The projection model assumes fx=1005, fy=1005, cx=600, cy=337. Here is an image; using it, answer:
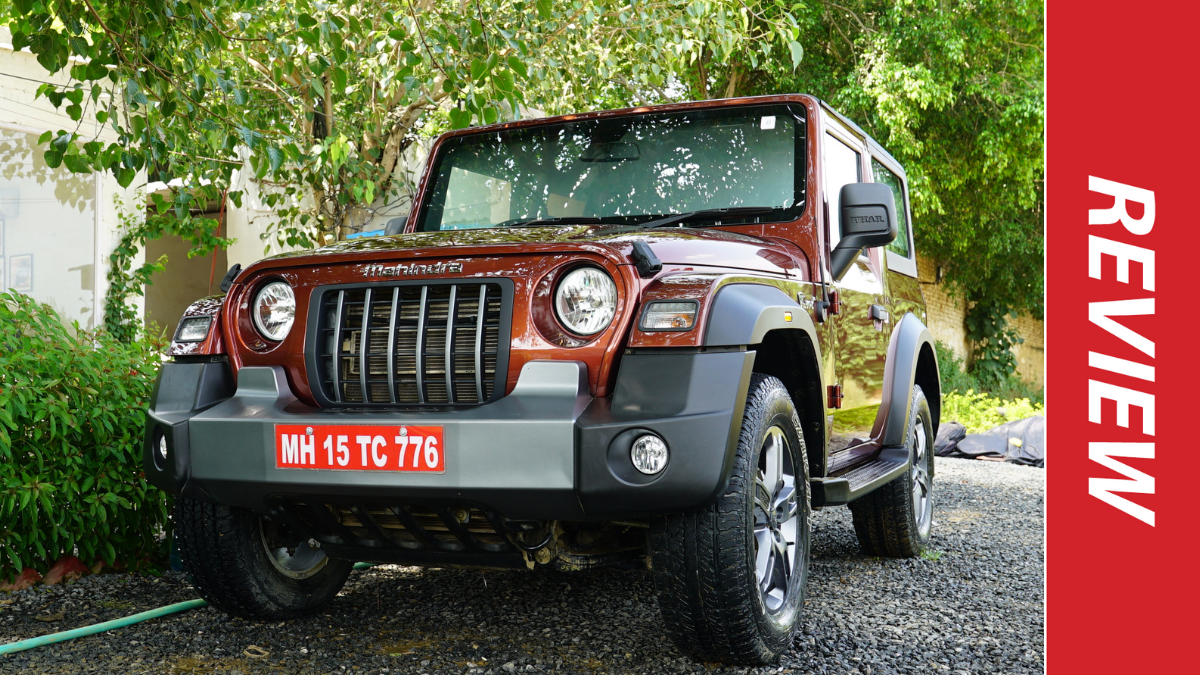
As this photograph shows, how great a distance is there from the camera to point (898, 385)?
4.47 m

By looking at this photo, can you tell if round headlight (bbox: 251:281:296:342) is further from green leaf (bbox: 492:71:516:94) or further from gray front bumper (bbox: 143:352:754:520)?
green leaf (bbox: 492:71:516:94)

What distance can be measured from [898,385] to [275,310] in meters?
2.72

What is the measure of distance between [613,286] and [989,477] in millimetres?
6629

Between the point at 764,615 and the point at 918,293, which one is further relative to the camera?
the point at 918,293

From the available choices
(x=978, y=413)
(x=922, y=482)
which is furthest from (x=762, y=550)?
(x=978, y=413)

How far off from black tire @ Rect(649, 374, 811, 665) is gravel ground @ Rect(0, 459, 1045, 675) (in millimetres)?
195

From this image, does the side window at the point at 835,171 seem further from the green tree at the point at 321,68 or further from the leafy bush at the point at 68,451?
the leafy bush at the point at 68,451

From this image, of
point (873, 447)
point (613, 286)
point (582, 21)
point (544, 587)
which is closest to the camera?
point (613, 286)

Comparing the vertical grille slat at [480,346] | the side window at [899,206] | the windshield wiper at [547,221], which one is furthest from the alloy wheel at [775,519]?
the side window at [899,206]

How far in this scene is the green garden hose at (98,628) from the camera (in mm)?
3188

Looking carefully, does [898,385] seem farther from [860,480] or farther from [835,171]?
[835,171]

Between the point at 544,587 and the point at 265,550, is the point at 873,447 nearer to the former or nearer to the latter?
the point at 544,587

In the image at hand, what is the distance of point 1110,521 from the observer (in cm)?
285

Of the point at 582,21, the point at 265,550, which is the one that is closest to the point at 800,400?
the point at 265,550
